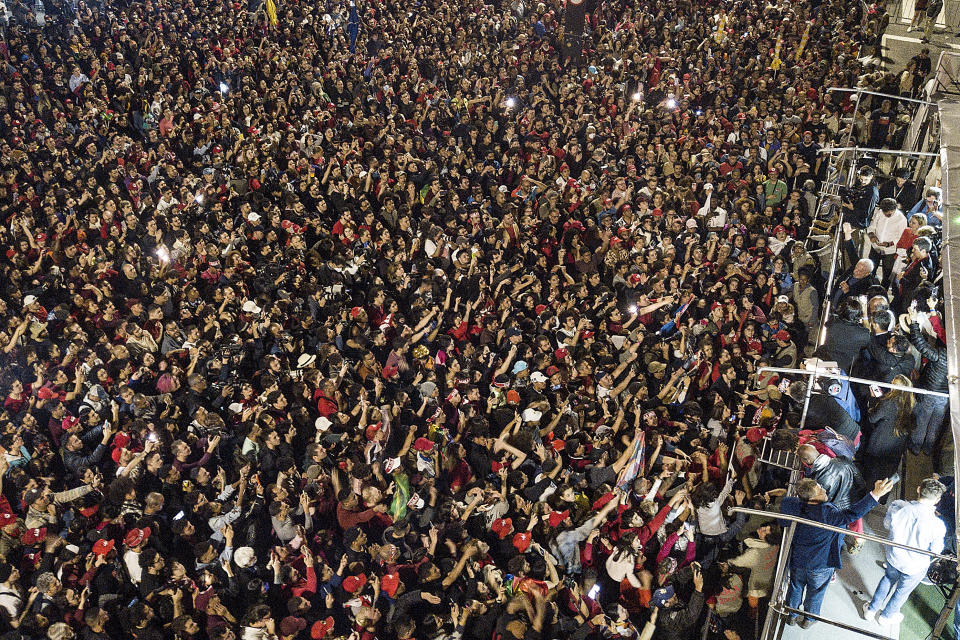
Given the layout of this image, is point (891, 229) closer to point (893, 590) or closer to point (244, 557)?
point (893, 590)

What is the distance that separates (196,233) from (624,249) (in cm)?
583

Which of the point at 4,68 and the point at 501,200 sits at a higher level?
the point at 4,68

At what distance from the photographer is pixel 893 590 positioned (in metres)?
5.93

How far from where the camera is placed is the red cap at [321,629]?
575 cm

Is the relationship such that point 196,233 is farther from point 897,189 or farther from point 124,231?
point 897,189

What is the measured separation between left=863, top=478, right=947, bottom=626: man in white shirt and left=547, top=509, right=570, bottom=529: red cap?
2409 mm

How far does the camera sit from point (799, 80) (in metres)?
14.8

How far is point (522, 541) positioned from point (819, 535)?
2.20 meters

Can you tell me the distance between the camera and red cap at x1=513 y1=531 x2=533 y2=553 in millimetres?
6305

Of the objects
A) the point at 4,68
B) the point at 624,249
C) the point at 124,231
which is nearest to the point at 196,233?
the point at 124,231

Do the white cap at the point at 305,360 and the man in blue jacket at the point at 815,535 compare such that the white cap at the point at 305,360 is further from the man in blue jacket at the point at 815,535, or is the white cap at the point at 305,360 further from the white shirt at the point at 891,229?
the white shirt at the point at 891,229

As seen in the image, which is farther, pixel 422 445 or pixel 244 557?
pixel 422 445

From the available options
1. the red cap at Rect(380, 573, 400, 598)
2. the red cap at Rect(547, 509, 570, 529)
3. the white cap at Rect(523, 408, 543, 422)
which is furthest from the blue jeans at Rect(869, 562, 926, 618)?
the red cap at Rect(380, 573, 400, 598)

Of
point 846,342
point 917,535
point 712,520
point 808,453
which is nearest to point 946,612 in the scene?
point 917,535
